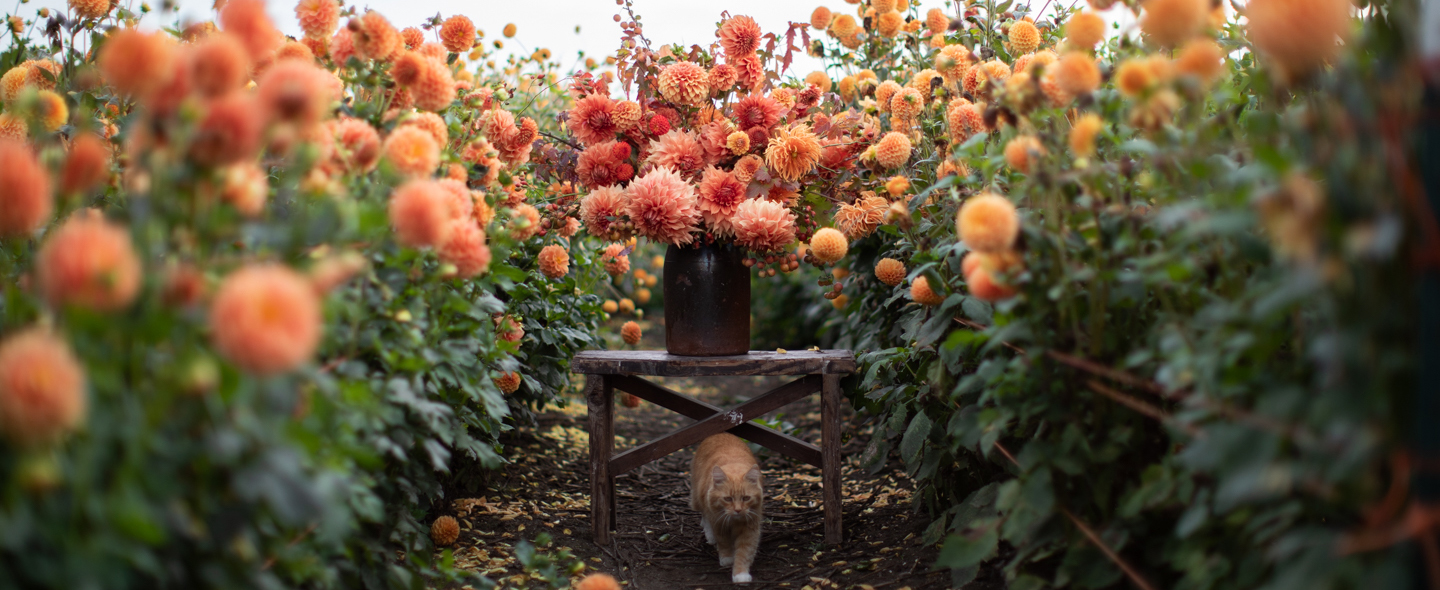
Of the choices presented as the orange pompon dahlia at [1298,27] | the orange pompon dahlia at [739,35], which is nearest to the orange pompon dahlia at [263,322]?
the orange pompon dahlia at [1298,27]

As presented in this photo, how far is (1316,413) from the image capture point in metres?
0.82

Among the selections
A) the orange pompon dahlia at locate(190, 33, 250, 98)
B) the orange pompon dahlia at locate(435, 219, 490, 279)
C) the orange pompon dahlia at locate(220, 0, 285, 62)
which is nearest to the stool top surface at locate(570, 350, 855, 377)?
the orange pompon dahlia at locate(435, 219, 490, 279)

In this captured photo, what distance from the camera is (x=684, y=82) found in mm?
2393

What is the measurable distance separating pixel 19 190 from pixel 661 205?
60.4 inches

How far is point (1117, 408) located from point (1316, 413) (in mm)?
564

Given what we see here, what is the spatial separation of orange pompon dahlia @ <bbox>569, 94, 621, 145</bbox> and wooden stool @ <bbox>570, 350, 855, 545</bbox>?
69 cm

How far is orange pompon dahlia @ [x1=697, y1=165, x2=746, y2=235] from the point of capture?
7.68 feet

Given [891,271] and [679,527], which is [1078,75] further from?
[679,527]

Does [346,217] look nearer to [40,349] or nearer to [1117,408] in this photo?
[40,349]

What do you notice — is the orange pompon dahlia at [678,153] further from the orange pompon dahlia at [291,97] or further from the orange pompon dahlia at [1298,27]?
the orange pompon dahlia at [1298,27]

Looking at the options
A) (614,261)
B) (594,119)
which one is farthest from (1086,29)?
(614,261)

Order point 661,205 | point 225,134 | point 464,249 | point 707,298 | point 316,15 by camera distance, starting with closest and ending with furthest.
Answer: point 225,134 → point 464,249 → point 316,15 → point 661,205 → point 707,298

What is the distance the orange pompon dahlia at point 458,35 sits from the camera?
1978 millimetres

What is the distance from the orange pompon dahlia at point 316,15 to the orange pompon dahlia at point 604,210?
866mm
